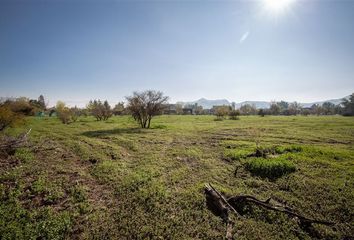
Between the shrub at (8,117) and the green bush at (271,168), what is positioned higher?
the shrub at (8,117)

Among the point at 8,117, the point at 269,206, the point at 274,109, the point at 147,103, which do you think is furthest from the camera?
the point at 274,109

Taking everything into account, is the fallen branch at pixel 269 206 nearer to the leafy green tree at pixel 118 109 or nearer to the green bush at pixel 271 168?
the green bush at pixel 271 168

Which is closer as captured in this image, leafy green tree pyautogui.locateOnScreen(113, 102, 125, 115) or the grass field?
the grass field

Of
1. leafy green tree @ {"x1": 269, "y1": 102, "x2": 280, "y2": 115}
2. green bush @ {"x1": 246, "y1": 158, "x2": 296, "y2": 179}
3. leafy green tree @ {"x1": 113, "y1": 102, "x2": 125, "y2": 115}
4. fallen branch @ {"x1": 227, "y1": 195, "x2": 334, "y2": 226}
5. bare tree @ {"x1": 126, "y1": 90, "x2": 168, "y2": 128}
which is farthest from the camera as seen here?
leafy green tree @ {"x1": 269, "y1": 102, "x2": 280, "y2": 115}

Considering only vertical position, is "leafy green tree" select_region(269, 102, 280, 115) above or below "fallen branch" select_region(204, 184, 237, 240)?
above

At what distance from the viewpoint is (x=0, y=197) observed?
245 inches

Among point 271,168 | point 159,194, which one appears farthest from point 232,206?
point 271,168

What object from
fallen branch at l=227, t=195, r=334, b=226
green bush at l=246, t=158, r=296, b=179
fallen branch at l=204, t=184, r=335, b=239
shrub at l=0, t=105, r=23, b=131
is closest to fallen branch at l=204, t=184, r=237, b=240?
fallen branch at l=204, t=184, r=335, b=239

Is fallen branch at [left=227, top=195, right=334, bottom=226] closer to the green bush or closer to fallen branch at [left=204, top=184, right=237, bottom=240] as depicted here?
fallen branch at [left=204, top=184, right=237, bottom=240]

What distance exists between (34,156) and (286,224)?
42.5 ft

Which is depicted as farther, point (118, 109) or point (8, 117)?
point (118, 109)

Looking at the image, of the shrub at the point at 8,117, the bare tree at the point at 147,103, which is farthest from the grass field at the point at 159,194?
the bare tree at the point at 147,103

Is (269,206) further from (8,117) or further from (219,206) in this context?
(8,117)

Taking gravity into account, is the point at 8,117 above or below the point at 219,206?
above
